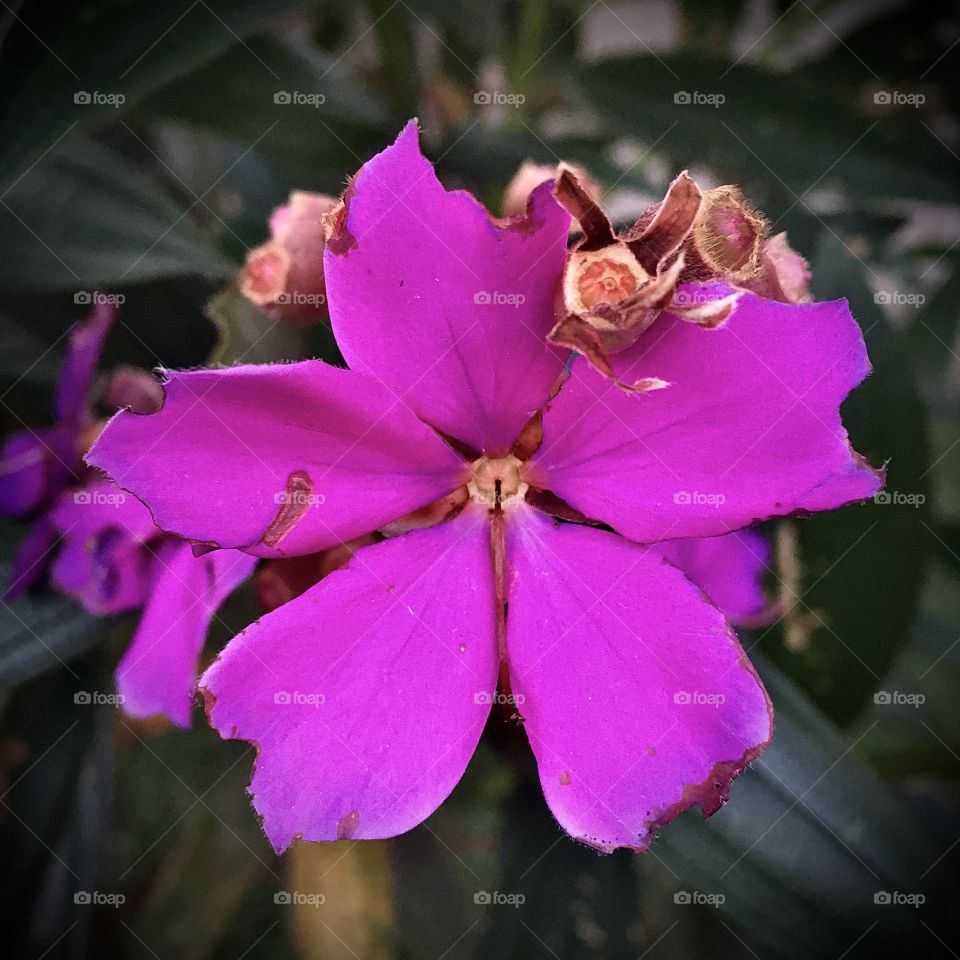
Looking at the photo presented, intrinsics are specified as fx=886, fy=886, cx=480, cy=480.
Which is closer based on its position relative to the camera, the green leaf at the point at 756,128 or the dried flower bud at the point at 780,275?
the dried flower bud at the point at 780,275

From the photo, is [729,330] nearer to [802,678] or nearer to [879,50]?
[802,678]

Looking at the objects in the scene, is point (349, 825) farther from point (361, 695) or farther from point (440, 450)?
point (440, 450)

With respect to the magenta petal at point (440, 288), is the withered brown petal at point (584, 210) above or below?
above

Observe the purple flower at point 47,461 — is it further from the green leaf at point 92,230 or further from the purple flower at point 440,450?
the purple flower at point 440,450

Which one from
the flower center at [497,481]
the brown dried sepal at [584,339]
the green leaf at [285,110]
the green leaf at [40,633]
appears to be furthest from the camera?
the green leaf at [285,110]

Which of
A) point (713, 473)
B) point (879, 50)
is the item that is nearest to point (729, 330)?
point (713, 473)

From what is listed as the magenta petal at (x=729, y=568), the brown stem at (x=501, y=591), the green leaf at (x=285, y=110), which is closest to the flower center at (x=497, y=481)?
the brown stem at (x=501, y=591)

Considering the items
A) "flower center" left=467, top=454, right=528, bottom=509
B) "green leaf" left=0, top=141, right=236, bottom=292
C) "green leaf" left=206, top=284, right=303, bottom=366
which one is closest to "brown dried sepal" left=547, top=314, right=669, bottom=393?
"flower center" left=467, top=454, right=528, bottom=509

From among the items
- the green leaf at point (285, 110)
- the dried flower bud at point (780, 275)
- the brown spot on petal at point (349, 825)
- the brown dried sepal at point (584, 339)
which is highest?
the brown dried sepal at point (584, 339)
